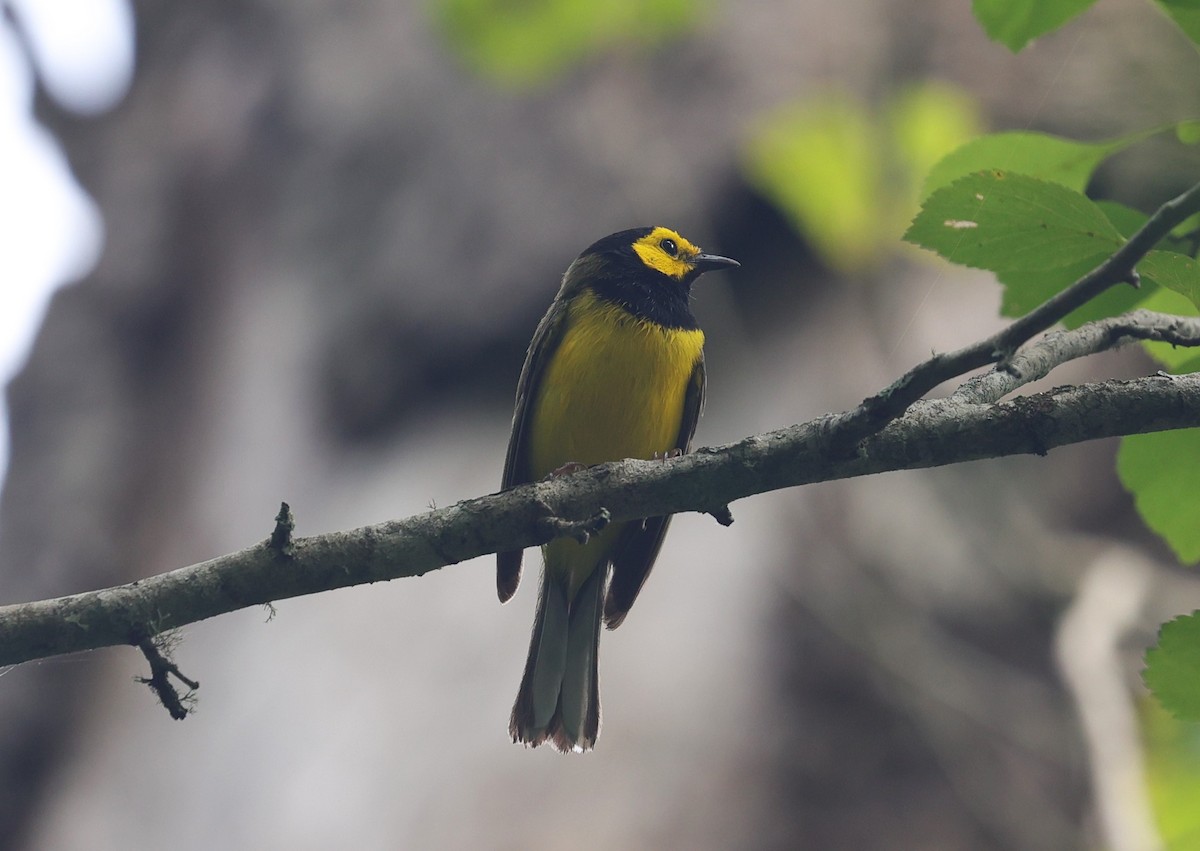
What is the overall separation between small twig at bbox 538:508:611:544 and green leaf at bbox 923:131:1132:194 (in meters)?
0.97

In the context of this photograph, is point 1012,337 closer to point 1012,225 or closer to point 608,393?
point 1012,225

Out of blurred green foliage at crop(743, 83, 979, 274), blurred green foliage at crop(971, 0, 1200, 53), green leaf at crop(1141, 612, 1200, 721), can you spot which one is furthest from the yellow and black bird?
green leaf at crop(1141, 612, 1200, 721)

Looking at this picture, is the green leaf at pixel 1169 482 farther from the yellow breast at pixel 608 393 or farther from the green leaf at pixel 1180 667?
the yellow breast at pixel 608 393

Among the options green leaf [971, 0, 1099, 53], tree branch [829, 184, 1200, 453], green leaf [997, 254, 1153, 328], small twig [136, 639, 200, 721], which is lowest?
small twig [136, 639, 200, 721]

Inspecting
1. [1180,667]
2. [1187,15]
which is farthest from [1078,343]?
[1180,667]

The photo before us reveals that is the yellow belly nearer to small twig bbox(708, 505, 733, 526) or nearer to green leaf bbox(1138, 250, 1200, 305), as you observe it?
small twig bbox(708, 505, 733, 526)

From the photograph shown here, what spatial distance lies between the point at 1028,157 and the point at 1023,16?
0.26 metres

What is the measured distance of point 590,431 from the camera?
4.14 metres

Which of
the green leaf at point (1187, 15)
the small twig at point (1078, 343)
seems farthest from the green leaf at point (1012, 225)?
the green leaf at point (1187, 15)

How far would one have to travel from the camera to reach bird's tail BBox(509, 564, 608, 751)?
4211 millimetres

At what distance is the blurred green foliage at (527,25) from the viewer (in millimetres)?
3541

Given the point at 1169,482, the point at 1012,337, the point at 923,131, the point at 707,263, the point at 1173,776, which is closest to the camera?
the point at 1012,337

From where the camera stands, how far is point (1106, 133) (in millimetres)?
4793

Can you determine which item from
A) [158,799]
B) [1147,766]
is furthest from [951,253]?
[158,799]
